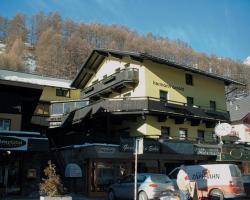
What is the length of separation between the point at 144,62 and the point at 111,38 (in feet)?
263

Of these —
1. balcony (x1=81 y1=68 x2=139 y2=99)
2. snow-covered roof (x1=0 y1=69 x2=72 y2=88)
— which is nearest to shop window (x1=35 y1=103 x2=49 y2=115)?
snow-covered roof (x1=0 y1=69 x2=72 y2=88)

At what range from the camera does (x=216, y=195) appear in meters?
22.3

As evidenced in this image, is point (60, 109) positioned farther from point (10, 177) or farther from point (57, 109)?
point (10, 177)

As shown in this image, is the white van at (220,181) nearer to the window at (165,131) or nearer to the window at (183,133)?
the window at (165,131)

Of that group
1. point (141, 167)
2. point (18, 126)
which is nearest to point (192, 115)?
point (141, 167)

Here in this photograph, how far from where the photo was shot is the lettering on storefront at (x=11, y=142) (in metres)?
22.0

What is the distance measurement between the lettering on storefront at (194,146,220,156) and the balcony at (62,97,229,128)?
3481 mm

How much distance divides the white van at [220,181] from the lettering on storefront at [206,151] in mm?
10560

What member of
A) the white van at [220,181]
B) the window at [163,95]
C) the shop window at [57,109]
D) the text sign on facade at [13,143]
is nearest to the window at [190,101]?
the window at [163,95]

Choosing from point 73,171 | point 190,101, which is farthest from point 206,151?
point 73,171

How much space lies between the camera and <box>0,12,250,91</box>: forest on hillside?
9281 cm

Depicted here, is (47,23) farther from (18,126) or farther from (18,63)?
(18,126)

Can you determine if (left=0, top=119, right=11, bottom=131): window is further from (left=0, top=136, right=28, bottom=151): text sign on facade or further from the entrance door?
(left=0, top=136, right=28, bottom=151): text sign on facade

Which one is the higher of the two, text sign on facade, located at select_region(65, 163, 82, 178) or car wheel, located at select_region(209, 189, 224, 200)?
text sign on facade, located at select_region(65, 163, 82, 178)
